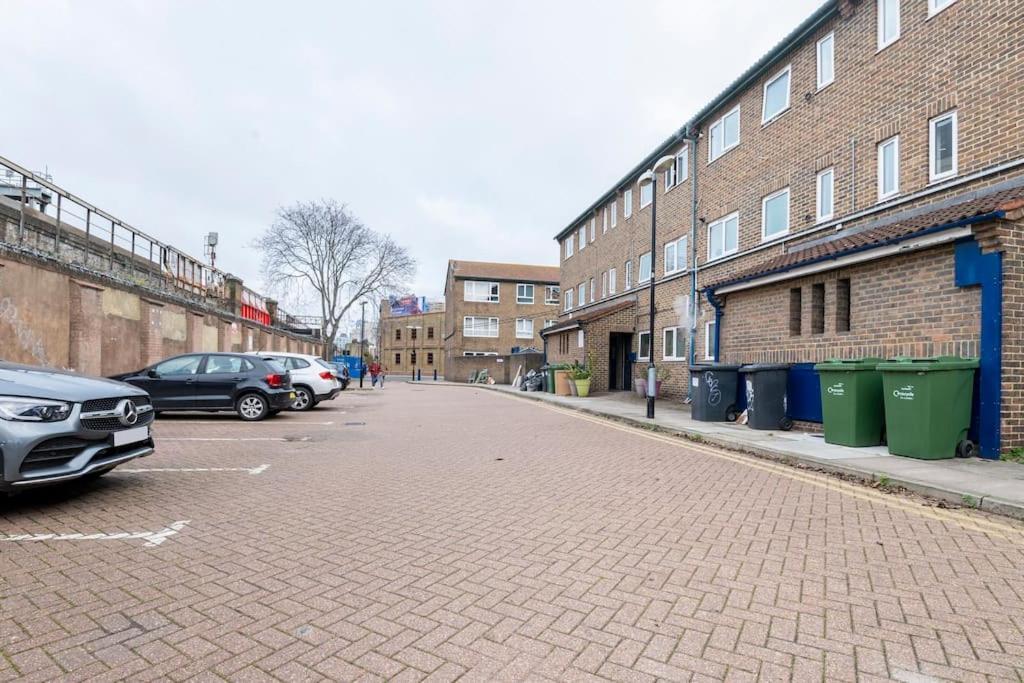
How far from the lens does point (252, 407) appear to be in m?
12.9

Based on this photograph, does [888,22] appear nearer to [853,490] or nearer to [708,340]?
[708,340]

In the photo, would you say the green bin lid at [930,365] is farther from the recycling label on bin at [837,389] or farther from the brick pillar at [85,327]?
the brick pillar at [85,327]

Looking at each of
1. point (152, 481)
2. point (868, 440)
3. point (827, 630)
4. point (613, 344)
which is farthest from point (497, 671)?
point (613, 344)

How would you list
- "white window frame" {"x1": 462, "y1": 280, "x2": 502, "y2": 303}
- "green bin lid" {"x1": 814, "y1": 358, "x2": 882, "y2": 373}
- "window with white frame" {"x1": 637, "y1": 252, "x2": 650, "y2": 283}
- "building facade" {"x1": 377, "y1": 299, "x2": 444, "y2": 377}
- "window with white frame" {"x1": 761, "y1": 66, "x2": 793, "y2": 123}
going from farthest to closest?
"building facade" {"x1": 377, "y1": 299, "x2": 444, "y2": 377}
"white window frame" {"x1": 462, "y1": 280, "x2": 502, "y2": 303}
"window with white frame" {"x1": 637, "y1": 252, "x2": 650, "y2": 283}
"window with white frame" {"x1": 761, "y1": 66, "x2": 793, "y2": 123}
"green bin lid" {"x1": 814, "y1": 358, "x2": 882, "y2": 373}

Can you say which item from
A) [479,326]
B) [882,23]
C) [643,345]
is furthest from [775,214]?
[479,326]

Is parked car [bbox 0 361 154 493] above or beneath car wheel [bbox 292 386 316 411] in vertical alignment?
above

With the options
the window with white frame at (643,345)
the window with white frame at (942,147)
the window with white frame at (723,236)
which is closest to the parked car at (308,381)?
the window with white frame at (643,345)

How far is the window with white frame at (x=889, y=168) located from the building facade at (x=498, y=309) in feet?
132

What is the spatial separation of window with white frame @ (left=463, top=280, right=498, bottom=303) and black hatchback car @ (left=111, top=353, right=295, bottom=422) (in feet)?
130

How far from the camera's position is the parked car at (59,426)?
4473mm

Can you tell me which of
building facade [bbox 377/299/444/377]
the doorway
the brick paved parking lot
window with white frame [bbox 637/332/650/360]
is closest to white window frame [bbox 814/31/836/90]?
the brick paved parking lot

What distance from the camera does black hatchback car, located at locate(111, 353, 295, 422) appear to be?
12.4 meters

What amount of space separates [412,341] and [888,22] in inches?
2793

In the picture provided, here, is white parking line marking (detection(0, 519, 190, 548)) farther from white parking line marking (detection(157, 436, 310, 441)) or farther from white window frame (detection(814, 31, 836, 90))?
white window frame (detection(814, 31, 836, 90))
